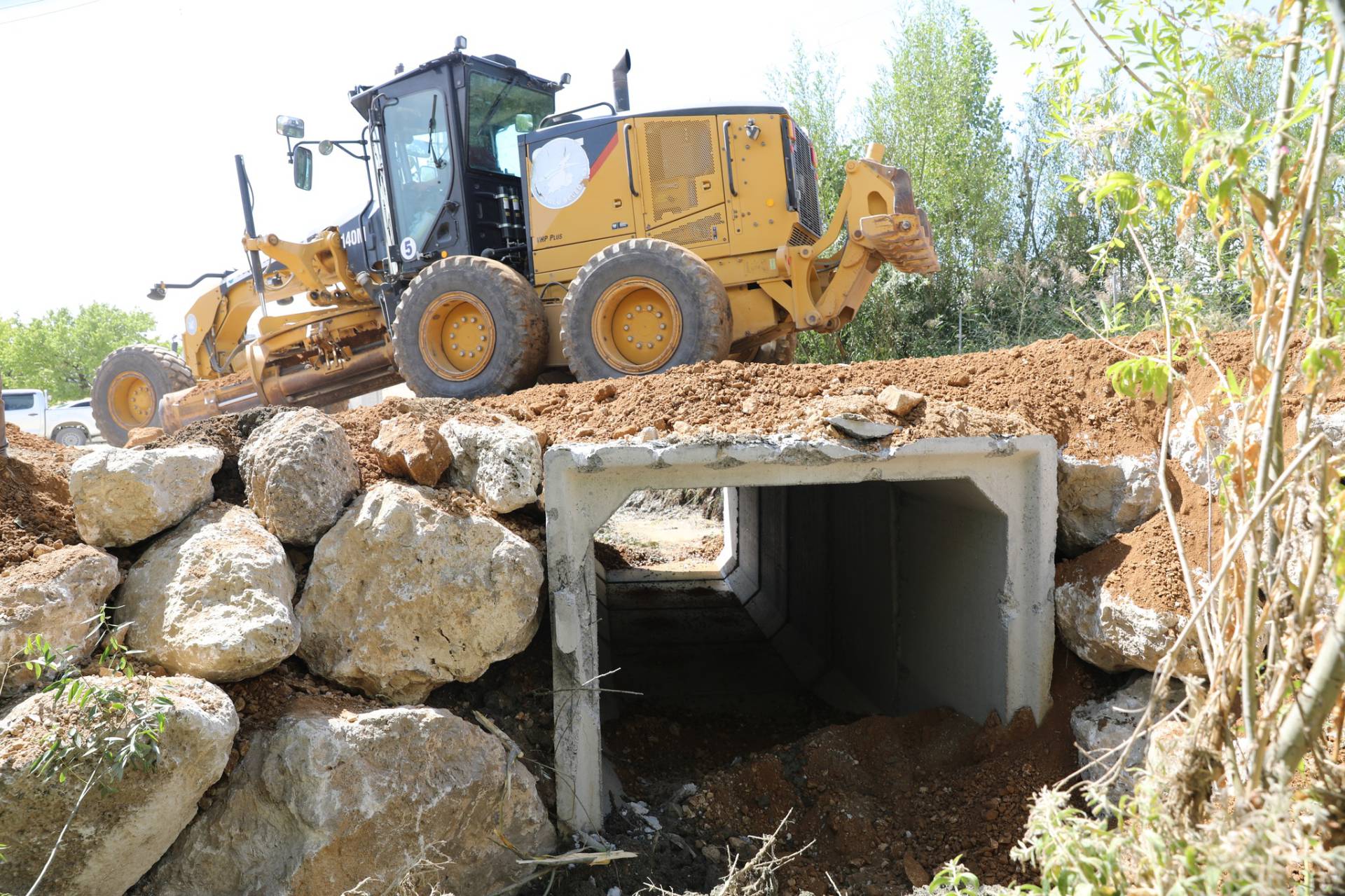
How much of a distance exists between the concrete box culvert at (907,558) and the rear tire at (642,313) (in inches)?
62.7

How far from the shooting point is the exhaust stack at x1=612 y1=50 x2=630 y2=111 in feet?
24.5

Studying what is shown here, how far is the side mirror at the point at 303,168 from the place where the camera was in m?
7.56

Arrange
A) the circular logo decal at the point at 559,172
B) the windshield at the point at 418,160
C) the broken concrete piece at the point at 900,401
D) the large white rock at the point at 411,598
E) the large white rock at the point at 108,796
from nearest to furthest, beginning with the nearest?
the large white rock at the point at 108,796, the large white rock at the point at 411,598, the broken concrete piece at the point at 900,401, the circular logo decal at the point at 559,172, the windshield at the point at 418,160

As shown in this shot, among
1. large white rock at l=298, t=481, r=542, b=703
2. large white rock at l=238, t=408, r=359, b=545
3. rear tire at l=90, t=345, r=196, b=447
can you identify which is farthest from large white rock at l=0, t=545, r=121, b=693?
rear tire at l=90, t=345, r=196, b=447

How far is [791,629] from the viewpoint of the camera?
913 centimetres

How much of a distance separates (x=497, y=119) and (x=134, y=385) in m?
4.96

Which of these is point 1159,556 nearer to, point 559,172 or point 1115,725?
point 1115,725

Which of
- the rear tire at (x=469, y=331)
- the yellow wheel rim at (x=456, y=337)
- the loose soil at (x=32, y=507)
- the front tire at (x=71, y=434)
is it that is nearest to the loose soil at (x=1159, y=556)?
the rear tire at (x=469, y=331)

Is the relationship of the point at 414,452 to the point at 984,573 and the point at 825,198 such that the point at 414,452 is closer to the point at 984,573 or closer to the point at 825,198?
the point at 984,573

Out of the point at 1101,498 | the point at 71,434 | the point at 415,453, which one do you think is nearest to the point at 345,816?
the point at 415,453

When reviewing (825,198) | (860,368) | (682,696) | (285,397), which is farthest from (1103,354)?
(825,198)

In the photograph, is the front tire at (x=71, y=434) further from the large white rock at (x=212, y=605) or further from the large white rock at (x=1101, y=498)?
the large white rock at (x=1101, y=498)

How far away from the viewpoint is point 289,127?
743cm

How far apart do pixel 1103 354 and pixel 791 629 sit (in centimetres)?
482
